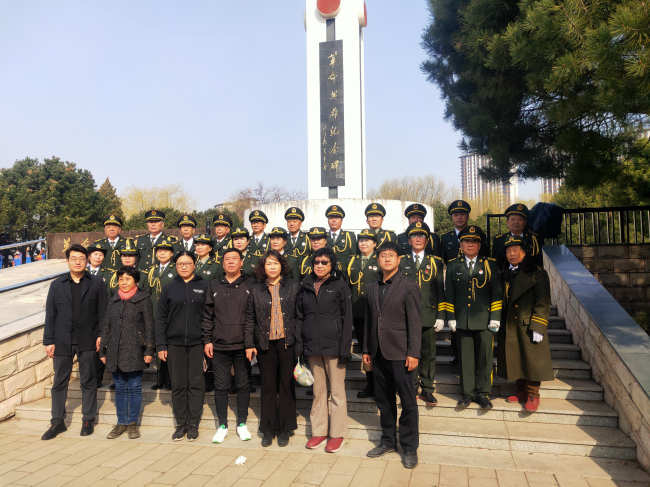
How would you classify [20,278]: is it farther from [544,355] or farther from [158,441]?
[544,355]

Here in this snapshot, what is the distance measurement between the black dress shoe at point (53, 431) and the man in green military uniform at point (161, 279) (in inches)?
40.7

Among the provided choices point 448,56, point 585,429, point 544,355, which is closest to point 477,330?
point 544,355

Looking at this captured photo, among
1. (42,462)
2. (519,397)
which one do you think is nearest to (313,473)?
(519,397)

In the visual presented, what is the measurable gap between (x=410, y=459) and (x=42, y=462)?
10.8 ft

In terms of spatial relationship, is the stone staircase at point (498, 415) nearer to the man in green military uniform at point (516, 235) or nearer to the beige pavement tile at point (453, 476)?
the beige pavement tile at point (453, 476)

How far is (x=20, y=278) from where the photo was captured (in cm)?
1127

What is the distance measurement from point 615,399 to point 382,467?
2.33m

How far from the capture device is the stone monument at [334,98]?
634 inches

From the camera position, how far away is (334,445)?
400cm

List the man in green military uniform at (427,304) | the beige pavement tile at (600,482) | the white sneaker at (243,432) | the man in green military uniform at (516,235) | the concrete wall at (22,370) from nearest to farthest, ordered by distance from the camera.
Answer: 1. the beige pavement tile at (600,482)
2. the white sneaker at (243,432)
3. the man in green military uniform at (427,304)
4. the concrete wall at (22,370)
5. the man in green military uniform at (516,235)

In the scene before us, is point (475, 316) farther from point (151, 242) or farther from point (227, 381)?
point (151, 242)

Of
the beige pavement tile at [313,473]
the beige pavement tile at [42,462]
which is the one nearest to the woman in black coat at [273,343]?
the beige pavement tile at [313,473]

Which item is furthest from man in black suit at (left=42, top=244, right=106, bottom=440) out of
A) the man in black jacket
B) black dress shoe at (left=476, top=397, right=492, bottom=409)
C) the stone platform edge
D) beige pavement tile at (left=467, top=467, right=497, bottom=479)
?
the stone platform edge

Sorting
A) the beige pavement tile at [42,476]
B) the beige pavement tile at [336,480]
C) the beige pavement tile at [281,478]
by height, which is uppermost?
the beige pavement tile at [336,480]
